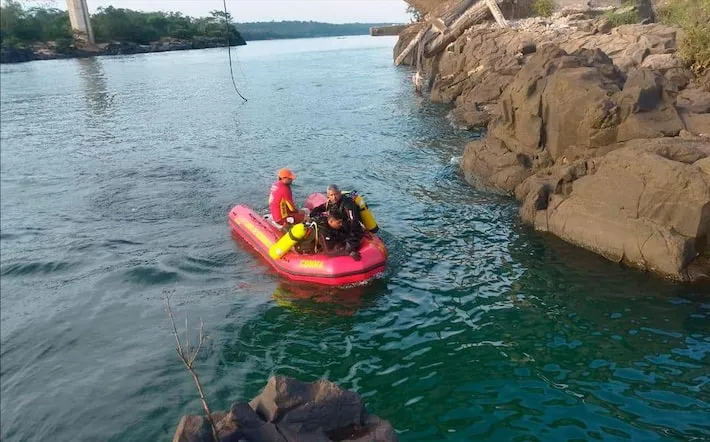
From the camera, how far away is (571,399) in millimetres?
7711

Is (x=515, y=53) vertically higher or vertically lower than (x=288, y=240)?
higher

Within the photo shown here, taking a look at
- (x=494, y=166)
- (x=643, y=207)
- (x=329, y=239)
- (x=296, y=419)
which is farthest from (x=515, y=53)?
(x=296, y=419)

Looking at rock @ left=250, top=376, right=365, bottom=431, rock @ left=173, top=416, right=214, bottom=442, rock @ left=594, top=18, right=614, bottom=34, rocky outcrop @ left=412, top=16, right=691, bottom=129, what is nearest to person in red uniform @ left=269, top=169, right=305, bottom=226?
rock @ left=250, top=376, right=365, bottom=431

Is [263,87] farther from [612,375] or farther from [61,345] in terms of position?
[612,375]

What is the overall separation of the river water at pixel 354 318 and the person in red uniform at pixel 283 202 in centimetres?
112

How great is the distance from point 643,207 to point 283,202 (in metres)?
7.38

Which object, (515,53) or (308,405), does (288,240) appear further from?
(515,53)

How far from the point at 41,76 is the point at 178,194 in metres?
34.0

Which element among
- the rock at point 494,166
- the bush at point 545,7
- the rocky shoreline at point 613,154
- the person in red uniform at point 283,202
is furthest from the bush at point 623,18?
the person in red uniform at point 283,202

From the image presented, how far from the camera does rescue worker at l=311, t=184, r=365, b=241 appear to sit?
11453mm

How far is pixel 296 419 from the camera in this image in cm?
534

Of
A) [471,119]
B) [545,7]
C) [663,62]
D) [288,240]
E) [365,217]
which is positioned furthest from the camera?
[545,7]

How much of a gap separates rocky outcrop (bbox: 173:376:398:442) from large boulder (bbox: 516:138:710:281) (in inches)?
304

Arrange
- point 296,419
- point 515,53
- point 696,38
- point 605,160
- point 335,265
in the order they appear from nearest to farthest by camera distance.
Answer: point 296,419 < point 335,265 < point 605,160 < point 696,38 < point 515,53
